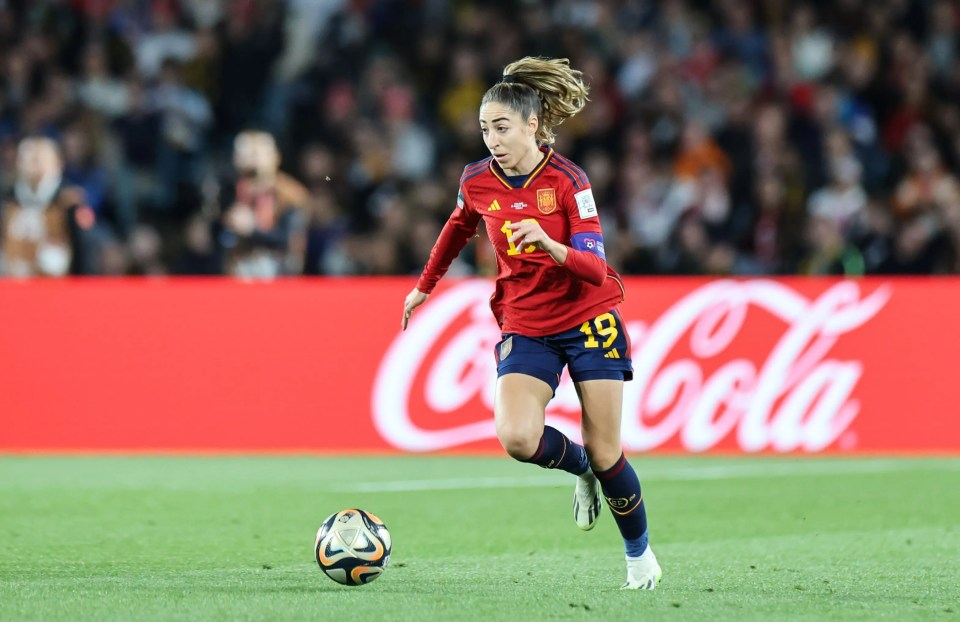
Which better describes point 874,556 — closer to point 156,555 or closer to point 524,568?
point 524,568


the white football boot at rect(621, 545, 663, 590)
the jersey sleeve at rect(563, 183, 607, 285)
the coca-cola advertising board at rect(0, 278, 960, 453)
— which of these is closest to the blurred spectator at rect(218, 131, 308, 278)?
the coca-cola advertising board at rect(0, 278, 960, 453)

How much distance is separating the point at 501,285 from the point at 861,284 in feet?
20.4

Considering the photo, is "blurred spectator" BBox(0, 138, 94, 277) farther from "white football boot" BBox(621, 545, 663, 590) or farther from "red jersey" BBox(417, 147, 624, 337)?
"white football boot" BBox(621, 545, 663, 590)

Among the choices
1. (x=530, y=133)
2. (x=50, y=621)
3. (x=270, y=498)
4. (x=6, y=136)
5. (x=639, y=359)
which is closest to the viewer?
(x=50, y=621)

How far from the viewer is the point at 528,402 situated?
6133 mm

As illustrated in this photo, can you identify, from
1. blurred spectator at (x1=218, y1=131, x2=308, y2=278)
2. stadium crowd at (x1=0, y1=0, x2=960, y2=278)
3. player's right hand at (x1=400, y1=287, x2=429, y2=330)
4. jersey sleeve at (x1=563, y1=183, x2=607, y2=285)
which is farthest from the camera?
stadium crowd at (x1=0, y1=0, x2=960, y2=278)

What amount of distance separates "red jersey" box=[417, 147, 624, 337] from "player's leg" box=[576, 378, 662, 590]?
298 mm

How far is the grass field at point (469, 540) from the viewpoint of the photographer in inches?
217

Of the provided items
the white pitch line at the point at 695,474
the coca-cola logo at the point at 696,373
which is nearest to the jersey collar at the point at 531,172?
the white pitch line at the point at 695,474

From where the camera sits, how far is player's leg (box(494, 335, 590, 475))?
19.9ft

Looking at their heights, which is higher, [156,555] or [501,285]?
[501,285]

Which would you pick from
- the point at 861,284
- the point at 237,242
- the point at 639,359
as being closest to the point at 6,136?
the point at 237,242

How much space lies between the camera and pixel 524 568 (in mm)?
6676

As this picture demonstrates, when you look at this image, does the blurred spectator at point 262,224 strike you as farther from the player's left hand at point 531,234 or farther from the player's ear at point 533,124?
the player's left hand at point 531,234
